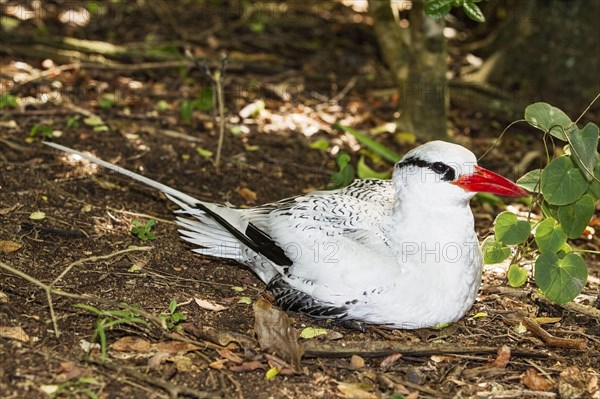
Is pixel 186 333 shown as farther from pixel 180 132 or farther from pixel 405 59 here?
pixel 405 59

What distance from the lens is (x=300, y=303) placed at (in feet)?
15.5

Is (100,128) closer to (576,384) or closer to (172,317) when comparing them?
(172,317)

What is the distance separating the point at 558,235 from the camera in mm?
4805

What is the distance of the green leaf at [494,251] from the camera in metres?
5.04

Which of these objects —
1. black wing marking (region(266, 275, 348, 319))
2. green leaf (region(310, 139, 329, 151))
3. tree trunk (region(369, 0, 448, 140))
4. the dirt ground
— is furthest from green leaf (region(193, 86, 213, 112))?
black wing marking (region(266, 275, 348, 319))

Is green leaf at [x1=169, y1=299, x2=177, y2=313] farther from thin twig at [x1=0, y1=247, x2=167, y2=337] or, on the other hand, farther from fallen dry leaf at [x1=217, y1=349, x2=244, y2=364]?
fallen dry leaf at [x1=217, y1=349, x2=244, y2=364]

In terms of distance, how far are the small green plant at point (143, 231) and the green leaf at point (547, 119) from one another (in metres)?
2.48

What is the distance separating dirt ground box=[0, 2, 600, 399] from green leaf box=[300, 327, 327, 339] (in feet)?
0.15

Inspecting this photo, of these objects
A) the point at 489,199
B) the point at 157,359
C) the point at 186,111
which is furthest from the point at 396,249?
the point at 186,111

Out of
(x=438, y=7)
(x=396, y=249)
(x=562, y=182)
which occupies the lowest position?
(x=396, y=249)

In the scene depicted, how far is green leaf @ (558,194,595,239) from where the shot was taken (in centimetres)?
477

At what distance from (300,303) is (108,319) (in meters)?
1.08

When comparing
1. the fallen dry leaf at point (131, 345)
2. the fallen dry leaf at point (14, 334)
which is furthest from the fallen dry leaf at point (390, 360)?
the fallen dry leaf at point (14, 334)

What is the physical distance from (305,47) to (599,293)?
18.4 feet
